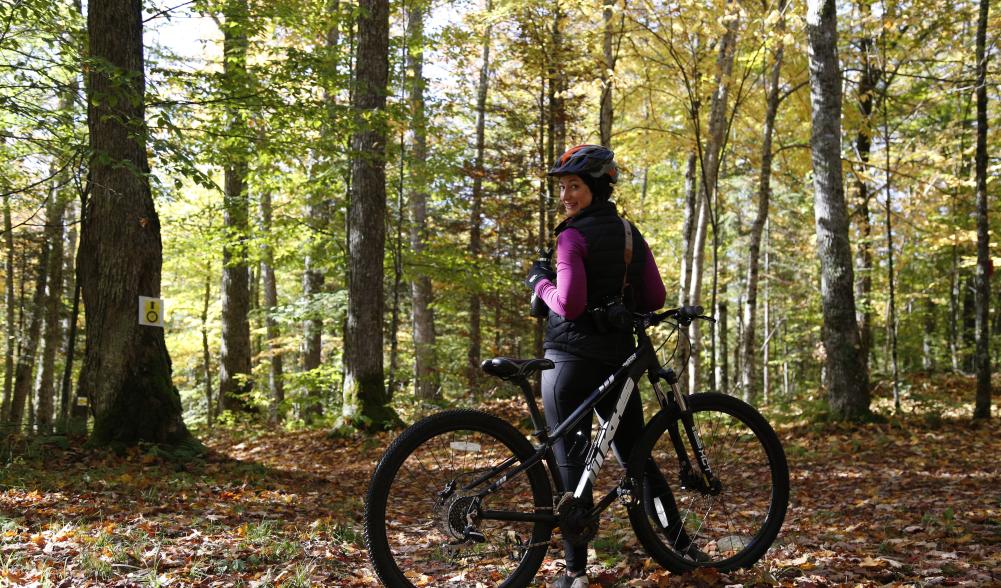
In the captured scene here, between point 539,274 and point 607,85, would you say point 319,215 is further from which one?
point 539,274

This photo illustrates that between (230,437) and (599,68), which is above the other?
(599,68)

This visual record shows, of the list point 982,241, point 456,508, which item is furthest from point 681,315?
point 982,241

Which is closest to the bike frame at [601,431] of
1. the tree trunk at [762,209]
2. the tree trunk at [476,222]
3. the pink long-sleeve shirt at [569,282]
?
the pink long-sleeve shirt at [569,282]

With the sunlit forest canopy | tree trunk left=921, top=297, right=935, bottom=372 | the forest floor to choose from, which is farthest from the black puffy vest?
tree trunk left=921, top=297, right=935, bottom=372

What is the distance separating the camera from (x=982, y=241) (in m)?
8.86

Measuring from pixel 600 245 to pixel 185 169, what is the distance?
4.65 metres

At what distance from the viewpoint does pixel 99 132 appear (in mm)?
6766

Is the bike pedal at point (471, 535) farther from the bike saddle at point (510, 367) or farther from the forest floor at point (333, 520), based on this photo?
the forest floor at point (333, 520)

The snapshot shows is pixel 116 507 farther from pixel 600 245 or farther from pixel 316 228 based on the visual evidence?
pixel 316 228

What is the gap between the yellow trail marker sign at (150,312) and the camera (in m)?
6.88

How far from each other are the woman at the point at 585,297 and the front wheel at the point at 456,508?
0.70ft

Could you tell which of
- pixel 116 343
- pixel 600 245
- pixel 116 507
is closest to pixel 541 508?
pixel 600 245

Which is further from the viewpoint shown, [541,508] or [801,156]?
[801,156]

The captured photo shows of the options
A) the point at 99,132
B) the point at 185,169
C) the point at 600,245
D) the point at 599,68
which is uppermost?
the point at 599,68
